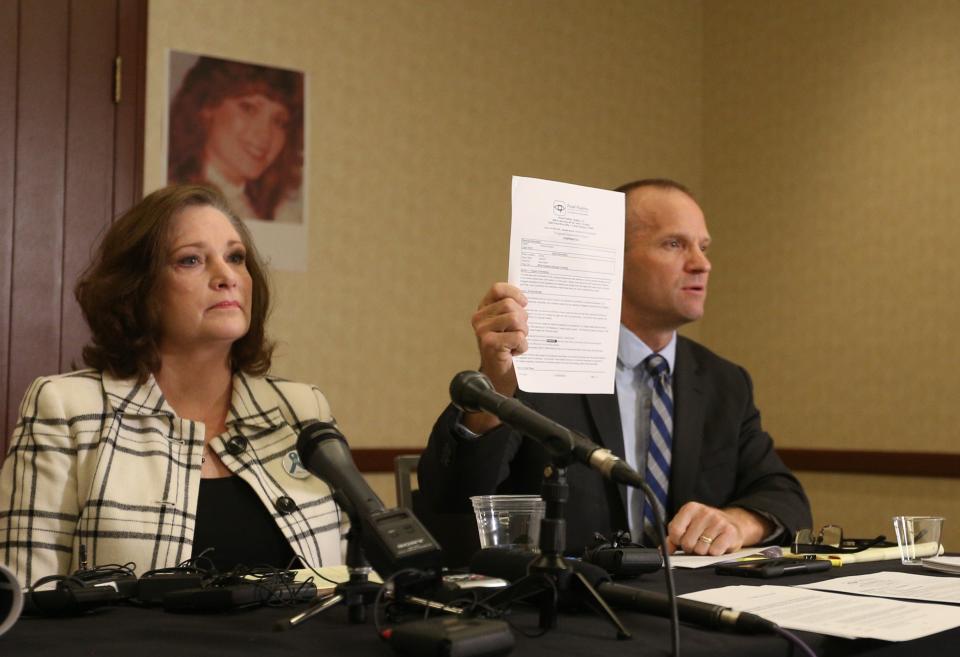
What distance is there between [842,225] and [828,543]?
2.58 metres

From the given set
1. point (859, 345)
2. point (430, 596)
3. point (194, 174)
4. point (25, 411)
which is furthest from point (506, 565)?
point (859, 345)

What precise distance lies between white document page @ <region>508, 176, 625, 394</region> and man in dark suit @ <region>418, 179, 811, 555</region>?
0.21m

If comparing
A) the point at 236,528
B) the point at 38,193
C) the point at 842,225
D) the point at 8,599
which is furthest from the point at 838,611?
the point at 842,225

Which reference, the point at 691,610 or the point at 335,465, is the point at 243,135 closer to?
the point at 335,465

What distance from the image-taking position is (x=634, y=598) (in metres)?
1.17

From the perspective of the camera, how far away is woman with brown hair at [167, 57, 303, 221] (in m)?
3.54

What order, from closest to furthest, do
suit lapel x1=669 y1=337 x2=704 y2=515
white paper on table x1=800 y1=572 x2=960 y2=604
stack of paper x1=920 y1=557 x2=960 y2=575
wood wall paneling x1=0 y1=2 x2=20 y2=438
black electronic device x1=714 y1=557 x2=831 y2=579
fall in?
white paper on table x1=800 y1=572 x2=960 y2=604, black electronic device x1=714 y1=557 x2=831 y2=579, stack of paper x1=920 y1=557 x2=960 y2=575, suit lapel x1=669 y1=337 x2=704 y2=515, wood wall paneling x1=0 y1=2 x2=20 y2=438

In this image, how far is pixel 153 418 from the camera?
2184mm

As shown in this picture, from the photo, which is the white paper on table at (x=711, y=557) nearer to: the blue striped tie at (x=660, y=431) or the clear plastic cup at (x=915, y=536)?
the clear plastic cup at (x=915, y=536)

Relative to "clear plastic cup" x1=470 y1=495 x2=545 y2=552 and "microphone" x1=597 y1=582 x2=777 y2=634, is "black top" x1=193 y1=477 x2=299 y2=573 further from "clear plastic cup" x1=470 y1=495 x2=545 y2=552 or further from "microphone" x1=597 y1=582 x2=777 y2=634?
"microphone" x1=597 y1=582 x2=777 y2=634

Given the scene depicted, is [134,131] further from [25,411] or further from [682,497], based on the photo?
[682,497]

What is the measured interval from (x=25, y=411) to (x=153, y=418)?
0.25 meters

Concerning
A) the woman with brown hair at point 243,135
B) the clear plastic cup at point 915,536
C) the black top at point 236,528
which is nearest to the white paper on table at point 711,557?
the clear plastic cup at point 915,536

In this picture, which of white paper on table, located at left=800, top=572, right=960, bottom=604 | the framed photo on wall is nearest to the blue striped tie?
white paper on table, located at left=800, top=572, right=960, bottom=604
